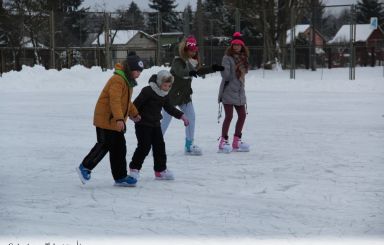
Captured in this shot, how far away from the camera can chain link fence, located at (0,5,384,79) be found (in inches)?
1024

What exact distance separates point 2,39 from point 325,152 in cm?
2246

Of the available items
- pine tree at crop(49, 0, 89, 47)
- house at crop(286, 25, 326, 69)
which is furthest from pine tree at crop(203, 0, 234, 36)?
pine tree at crop(49, 0, 89, 47)

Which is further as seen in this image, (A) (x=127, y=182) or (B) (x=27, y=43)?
(B) (x=27, y=43)

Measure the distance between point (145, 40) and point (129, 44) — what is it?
695 mm

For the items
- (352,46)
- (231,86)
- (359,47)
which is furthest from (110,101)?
(359,47)

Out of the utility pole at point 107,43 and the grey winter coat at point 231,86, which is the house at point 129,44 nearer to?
the utility pole at point 107,43

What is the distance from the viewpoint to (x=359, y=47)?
2933 centimetres

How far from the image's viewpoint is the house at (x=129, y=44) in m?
26.0

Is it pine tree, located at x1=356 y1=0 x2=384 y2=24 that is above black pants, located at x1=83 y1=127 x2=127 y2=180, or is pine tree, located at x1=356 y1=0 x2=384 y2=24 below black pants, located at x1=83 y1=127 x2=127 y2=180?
above

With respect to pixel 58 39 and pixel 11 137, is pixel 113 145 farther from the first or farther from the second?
pixel 58 39

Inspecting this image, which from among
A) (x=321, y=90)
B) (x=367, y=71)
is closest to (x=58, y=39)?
(x=321, y=90)

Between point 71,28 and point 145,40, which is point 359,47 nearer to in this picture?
point 145,40

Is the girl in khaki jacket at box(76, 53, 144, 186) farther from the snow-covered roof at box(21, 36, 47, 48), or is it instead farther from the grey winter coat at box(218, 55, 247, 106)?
the snow-covered roof at box(21, 36, 47, 48)

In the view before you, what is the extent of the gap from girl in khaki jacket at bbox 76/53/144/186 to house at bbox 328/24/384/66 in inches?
789
